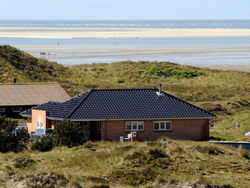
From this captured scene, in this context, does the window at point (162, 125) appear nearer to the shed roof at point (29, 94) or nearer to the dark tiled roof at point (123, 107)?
the dark tiled roof at point (123, 107)

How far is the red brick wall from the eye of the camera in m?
45.0

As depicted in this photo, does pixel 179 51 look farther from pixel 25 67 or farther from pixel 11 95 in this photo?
pixel 11 95

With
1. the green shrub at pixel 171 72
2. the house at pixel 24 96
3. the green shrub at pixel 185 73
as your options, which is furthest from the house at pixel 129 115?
the green shrub at pixel 171 72

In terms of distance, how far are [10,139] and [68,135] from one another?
128 inches

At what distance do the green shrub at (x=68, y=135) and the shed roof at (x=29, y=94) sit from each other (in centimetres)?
2279

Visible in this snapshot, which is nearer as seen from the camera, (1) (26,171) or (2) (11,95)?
(1) (26,171)

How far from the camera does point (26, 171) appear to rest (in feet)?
105

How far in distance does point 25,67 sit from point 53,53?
4374cm

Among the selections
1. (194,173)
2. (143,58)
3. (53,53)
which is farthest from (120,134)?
(53,53)

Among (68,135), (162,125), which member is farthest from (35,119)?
(68,135)

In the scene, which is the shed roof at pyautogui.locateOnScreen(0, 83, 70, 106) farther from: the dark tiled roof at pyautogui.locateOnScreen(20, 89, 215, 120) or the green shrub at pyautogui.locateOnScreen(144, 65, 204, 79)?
the green shrub at pyautogui.locateOnScreen(144, 65, 204, 79)

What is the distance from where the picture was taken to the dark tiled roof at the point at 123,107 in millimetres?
45625

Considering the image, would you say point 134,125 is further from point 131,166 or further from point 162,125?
point 131,166

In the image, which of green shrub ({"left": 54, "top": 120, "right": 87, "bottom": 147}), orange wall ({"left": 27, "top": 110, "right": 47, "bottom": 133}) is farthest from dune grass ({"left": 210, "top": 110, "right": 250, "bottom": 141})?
green shrub ({"left": 54, "top": 120, "right": 87, "bottom": 147})
